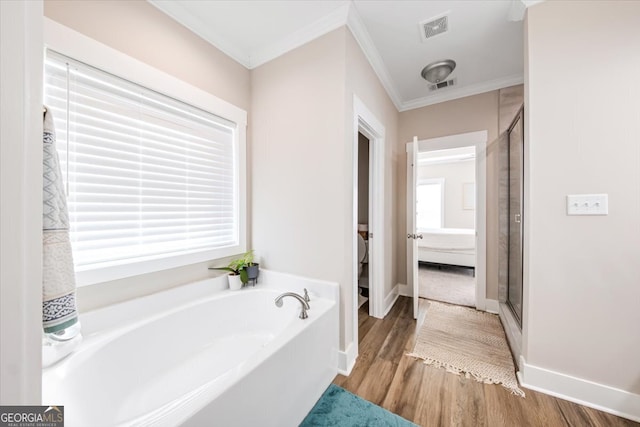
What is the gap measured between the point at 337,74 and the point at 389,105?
1.32 meters

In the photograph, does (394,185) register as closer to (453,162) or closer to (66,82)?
(66,82)

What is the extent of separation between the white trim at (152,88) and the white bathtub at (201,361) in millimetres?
197

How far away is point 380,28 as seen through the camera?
187 centimetres

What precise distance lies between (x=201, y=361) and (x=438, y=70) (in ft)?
10.6

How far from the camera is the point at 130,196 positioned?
1.45m

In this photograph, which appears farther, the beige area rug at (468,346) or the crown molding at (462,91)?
the crown molding at (462,91)

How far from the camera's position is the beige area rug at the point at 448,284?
3.03 metres

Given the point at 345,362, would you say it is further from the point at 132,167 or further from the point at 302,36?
the point at 302,36

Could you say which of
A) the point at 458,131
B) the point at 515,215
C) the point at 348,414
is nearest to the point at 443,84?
the point at 458,131

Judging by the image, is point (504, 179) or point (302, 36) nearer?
point (302, 36)

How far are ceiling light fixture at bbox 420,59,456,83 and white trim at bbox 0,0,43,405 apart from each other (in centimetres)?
275

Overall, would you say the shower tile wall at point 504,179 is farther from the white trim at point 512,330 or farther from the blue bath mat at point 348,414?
the blue bath mat at point 348,414

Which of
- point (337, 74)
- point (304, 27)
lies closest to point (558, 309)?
point (337, 74)

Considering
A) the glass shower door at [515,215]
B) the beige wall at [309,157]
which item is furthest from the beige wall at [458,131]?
the beige wall at [309,157]
